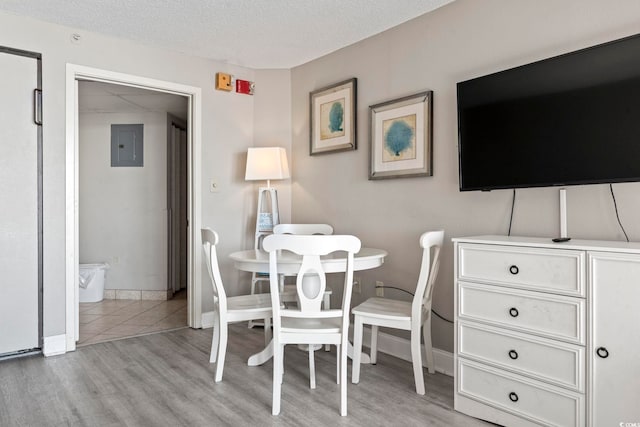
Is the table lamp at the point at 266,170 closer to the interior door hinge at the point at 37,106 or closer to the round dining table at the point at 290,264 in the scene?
the round dining table at the point at 290,264

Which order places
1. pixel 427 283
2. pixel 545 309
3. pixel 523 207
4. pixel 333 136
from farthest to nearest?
pixel 333 136, pixel 427 283, pixel 523 207, pixel 545 309

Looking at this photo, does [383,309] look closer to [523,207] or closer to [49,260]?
[523,207]

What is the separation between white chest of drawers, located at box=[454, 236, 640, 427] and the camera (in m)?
1.65

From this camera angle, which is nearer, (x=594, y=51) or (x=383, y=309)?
(x=594, y=51)

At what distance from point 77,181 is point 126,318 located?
1.53m

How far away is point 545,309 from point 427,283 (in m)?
0.77

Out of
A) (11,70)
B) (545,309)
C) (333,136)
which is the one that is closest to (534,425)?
(545,309)

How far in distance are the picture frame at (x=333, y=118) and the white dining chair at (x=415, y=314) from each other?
1338mm

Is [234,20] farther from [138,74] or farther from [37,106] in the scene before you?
[37,106]

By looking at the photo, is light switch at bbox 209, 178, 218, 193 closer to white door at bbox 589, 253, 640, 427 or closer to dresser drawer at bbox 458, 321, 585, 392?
dresser drawer at bbox 458, 321, 585, 392

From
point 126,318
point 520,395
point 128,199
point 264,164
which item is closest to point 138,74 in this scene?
point 264,164

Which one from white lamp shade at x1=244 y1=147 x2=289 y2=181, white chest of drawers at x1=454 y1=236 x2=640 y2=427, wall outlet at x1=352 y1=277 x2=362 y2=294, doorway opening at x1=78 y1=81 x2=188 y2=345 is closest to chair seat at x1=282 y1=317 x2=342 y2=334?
white chest of drawers at x1=454 y1=236 x2=640 y2=427

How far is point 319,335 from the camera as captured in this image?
2.20 metres

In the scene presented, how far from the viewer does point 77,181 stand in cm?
327
